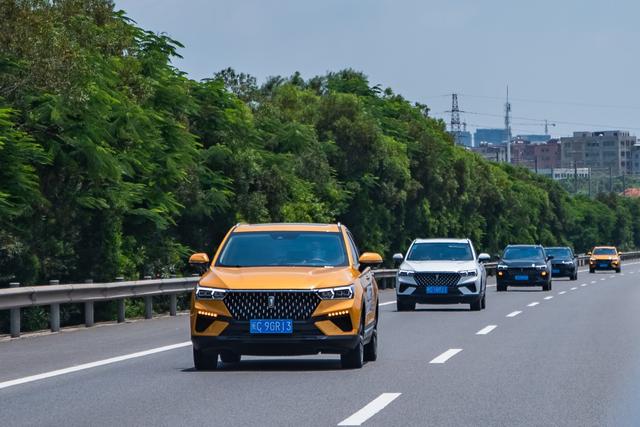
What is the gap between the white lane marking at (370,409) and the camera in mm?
10445

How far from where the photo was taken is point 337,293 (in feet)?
48.2

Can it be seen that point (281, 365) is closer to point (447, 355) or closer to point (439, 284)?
point (447, 355)

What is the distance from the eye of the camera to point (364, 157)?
6625 centimetres

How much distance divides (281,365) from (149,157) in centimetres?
1967

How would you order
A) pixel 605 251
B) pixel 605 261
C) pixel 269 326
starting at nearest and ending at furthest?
pixel 269 326
pixel 605 261
pixel 605 251

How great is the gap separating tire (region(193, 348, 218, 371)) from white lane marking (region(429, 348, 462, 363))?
8.76 feet

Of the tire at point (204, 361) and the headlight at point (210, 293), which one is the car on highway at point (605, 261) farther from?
the headlight at point (210, 293)

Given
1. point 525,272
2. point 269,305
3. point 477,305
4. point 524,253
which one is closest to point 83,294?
point 477,305

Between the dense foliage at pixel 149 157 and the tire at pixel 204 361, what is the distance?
11.3 meters

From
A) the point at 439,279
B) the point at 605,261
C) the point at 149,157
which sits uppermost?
the point at 149,157

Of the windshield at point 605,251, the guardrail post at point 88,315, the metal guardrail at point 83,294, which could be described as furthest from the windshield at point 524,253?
the windshield at point 605,251

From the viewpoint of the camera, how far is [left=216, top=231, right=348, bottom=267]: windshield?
15.6 m

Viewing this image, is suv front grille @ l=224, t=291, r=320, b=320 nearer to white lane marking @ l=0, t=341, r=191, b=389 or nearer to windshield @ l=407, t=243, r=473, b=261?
white lane marking @ l=0, t=341, r=191, b=389

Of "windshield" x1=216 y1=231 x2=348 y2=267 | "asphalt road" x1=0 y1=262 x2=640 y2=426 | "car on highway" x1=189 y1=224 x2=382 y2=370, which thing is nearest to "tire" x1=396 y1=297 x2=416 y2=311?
"asphalt road" x1=0 y1=262 x2=640 y2=426
